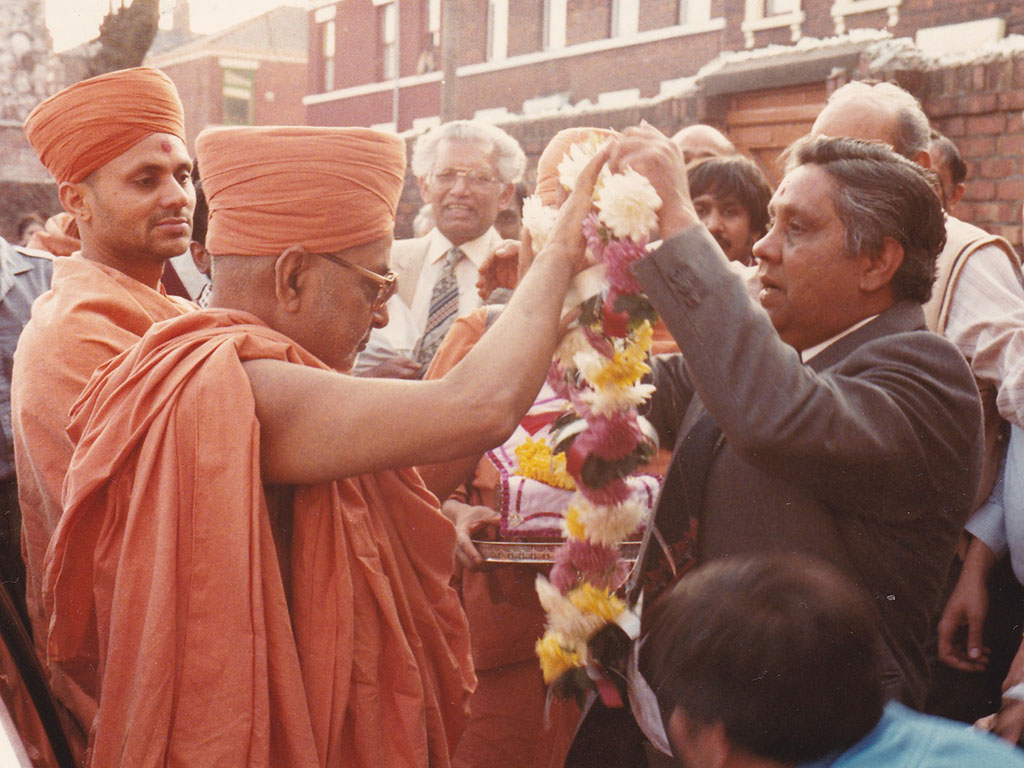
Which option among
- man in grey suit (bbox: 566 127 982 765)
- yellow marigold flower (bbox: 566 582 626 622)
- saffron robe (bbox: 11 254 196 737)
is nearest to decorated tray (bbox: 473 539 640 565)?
yellow marigold flower (bbox: 566 582 626 622)

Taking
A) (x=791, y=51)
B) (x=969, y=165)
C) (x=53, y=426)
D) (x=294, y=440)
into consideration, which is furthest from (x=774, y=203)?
(x=791, y=51)

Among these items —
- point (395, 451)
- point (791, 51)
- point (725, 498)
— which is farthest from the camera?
point (791, 51)

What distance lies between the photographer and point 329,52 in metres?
27.0

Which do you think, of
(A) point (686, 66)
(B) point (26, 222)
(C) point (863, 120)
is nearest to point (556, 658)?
(C) point (863, 120)

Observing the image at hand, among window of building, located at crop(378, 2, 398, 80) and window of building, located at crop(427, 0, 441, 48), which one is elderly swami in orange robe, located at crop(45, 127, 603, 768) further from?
window of building, located at crop(378, 2, 398, 80)

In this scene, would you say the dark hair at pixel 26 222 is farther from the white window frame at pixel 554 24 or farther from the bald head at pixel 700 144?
the white window frame at pixel 554 24

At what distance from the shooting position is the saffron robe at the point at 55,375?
2.90m

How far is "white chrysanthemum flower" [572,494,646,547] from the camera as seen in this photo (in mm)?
2629

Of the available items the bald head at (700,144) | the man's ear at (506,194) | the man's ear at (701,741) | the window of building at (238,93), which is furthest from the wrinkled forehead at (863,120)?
the window of building at (238,93)

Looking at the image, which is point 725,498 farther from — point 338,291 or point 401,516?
point 338,291

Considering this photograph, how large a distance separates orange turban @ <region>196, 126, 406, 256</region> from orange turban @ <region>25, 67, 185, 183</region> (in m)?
1.29

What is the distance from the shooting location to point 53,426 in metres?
2.90

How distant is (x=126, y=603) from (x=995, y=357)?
8.78ft

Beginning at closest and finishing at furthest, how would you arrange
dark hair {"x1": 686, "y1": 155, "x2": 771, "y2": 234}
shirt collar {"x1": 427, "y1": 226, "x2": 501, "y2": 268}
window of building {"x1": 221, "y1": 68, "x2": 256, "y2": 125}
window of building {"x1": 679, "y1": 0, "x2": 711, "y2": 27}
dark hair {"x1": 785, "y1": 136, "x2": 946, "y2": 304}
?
dark hair {"x1": 785, "y1": 136, "x2": 946, "y2": 304}, dark hair {"x1": 686, "y1": 155, "x2": 771, "y2": 234}, shirt collar {"x1": 427, "y1": 226, "x2": 501, "y2": 268}, window of building {"x1": 679, "y1": 0, "x2": 711, "y2": 27}, window of building {"x1": 221, "y1": 68, "x2": 256, "y2": 125}
